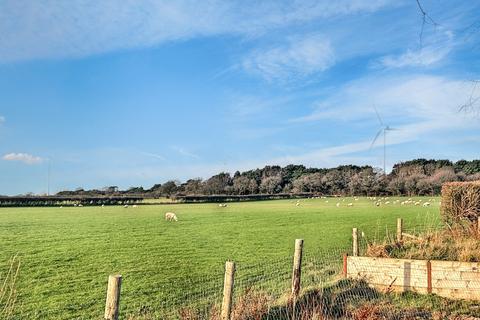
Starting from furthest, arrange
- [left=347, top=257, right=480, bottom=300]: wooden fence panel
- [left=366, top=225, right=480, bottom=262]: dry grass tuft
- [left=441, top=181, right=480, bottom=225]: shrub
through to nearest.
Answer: [left=441, top=181, right=480, bottom=225]: shrub
[left=366, top=225, right=480, bottom=262]: dry grass tuft
[left=347, top=257, right=480, bottom=300]: wooden fence panel

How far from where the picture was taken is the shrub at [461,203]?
19.3m

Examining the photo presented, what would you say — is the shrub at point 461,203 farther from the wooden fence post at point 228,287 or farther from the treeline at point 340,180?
the treeline at point 340,180

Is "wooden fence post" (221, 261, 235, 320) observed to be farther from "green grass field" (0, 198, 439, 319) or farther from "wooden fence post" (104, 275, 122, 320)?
"green grass field" (0, 198, 439, 319)

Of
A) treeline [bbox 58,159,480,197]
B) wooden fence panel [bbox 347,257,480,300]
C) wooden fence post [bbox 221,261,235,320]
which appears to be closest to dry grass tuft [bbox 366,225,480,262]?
wooden fence panel [bbox 347,257,480,300]

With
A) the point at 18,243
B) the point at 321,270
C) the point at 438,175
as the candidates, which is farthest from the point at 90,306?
the point at 438,175

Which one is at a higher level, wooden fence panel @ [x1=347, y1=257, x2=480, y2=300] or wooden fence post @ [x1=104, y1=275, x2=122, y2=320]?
wooden fence post @ [x1=104, y1=275, x2=122, y2=320]

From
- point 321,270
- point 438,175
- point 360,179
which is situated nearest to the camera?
point 321,270

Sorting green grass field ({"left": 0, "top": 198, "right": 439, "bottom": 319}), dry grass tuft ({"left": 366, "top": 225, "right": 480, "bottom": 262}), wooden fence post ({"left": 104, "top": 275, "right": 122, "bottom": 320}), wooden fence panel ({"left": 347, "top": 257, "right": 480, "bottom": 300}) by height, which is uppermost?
wooden fence post ({"left": 104, "top": 275, "right": 122, "bottom": 320})

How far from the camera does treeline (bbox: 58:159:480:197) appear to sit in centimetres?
9176

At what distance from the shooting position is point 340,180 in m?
114

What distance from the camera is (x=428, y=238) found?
46.5 feet

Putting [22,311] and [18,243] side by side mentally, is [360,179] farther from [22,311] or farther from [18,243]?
[22,311]

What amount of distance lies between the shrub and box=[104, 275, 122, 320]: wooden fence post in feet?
56.0

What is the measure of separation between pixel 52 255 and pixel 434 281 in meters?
13.0
